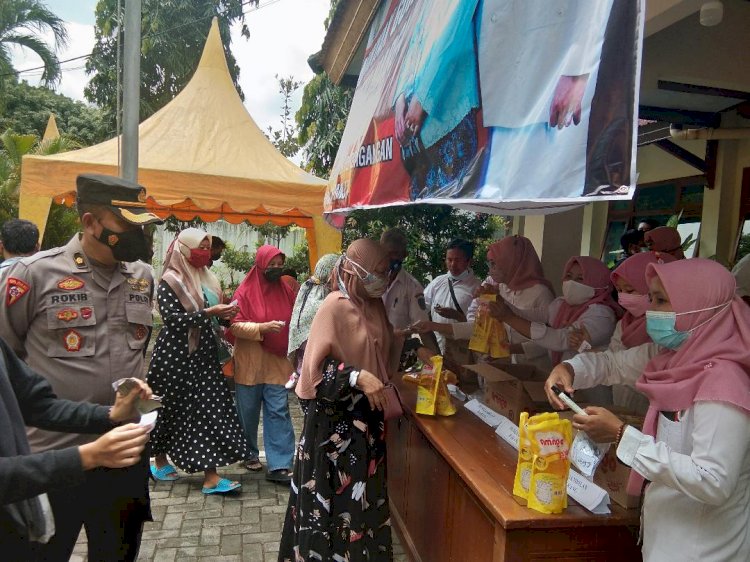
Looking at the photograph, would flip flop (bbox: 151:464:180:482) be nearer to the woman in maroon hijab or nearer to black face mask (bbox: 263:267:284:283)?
the woman in maroon hijab

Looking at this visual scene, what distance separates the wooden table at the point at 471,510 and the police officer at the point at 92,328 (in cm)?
136

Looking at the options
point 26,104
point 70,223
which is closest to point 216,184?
point 70,223

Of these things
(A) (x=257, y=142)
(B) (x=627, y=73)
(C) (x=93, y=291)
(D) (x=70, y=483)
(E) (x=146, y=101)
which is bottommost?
(D) (x=70, y=483)

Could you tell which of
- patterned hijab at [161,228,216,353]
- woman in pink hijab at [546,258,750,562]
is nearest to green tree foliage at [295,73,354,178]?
patterned hijab at [161,228,216,353]

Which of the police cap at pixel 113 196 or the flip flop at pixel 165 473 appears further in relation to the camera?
the flip flop at pixel 165 473

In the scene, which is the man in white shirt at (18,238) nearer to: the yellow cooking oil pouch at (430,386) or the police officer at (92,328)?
the police officer at (92,328)

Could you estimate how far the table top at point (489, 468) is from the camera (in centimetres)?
180

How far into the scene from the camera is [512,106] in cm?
151

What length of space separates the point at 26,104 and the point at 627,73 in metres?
22.8

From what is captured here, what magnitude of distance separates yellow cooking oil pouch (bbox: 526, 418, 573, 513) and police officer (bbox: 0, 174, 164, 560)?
1594 millimetres

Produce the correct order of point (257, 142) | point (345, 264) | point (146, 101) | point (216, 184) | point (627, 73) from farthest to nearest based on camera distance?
point (146, 101), point (257, 142), point (216, 184), point (345, 264), point (627, 73)

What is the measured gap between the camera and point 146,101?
15.5 m

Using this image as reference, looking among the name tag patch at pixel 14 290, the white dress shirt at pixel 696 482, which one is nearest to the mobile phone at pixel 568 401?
the white dress shirt at pixel 696 482

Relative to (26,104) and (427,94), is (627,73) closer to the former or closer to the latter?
(427,94)
